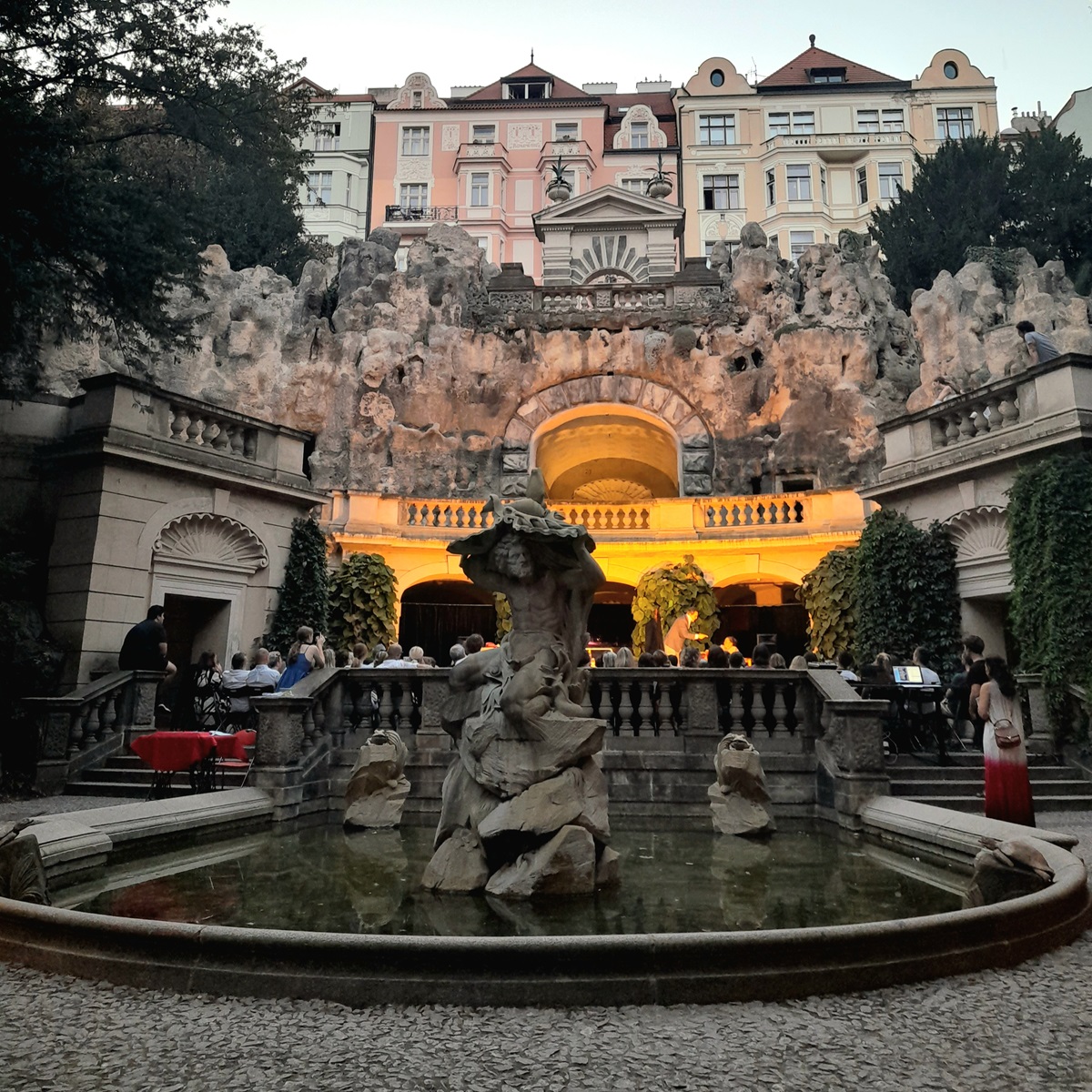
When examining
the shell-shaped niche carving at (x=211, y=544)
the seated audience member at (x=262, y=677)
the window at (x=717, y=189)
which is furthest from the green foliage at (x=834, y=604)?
the window at (x=717, y=189)

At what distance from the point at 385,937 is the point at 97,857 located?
3235 mm

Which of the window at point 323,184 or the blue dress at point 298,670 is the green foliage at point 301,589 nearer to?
the blue dress at point 298,670

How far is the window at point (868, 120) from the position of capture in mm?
45500

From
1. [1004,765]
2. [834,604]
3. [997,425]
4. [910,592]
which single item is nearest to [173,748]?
[1004,765]

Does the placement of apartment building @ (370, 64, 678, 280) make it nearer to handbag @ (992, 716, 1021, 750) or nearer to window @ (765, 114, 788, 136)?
window @ (765, 114, 788, 136)

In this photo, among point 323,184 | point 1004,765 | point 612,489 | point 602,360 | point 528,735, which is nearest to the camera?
point 528,735

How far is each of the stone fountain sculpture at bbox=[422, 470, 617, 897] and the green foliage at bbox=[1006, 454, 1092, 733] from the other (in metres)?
7.85

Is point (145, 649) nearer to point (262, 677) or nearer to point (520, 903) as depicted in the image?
point (262, 677)

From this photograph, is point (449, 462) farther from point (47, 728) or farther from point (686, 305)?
point (47, 728)

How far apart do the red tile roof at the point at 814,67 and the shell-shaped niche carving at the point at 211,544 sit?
151ft

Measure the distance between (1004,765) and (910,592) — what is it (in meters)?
7.21

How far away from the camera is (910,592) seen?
13.6 metres

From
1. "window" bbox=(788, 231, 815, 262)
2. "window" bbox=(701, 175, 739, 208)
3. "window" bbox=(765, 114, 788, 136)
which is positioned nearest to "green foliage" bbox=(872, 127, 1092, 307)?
"window" bbox=(788, 231, 815, 262)

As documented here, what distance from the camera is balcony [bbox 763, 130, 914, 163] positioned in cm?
4416
